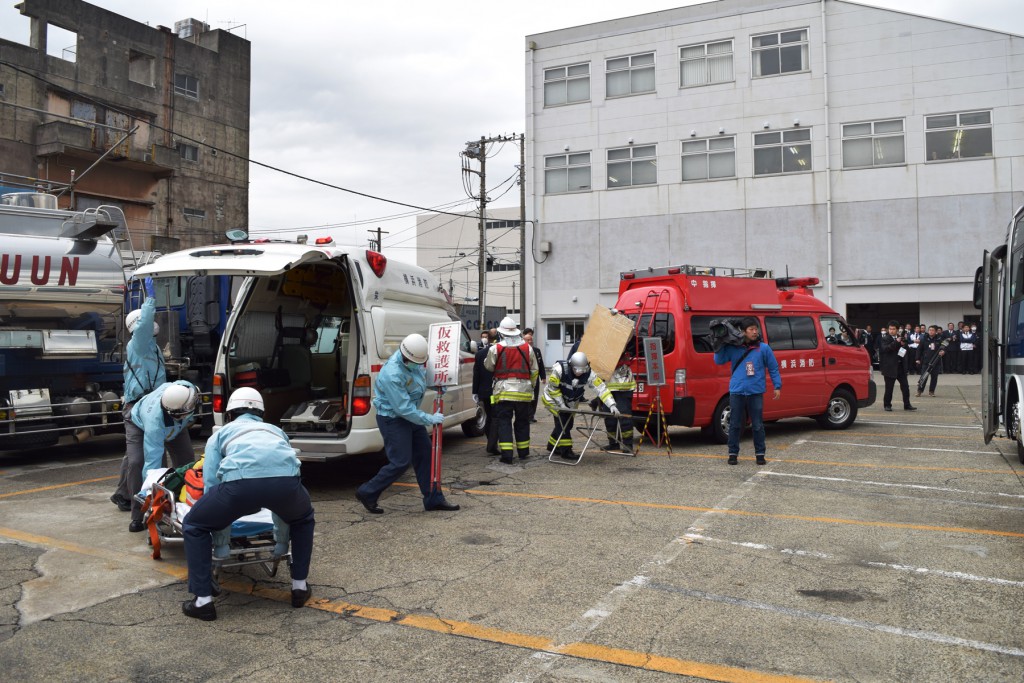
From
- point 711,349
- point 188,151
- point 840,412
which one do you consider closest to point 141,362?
point 711,349

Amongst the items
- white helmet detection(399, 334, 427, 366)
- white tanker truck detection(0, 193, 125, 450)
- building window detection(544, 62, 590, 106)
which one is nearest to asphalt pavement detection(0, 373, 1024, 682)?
white helmet detection(399, 334, 427, 366)

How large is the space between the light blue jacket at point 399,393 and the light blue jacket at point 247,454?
6.94 ft

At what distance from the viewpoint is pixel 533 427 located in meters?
13.9

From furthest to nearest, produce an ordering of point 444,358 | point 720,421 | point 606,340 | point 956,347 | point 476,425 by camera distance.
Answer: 1. point 956,347
2. point 476,425
3. point 720,421
4. point 606,340
5. point 444,358

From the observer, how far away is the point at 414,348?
6.80 metres

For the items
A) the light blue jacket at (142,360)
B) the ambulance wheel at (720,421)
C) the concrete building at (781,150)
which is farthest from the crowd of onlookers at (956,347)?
the light blue jacket at (142,360)

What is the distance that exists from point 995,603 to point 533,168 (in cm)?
2629

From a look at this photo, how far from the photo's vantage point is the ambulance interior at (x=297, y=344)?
8398 millimetres

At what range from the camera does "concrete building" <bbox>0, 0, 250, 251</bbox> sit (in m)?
27.9

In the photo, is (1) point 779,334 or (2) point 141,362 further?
(1) point 779,334

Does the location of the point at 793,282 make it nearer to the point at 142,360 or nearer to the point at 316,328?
the point at 316,328

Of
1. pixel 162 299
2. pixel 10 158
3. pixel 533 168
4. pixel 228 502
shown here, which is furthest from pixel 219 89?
pixel 228 502

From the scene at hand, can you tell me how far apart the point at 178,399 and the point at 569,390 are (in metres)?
4.94

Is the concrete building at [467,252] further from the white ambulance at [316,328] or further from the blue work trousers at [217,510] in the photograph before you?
the blue work trousers at [217,510]
